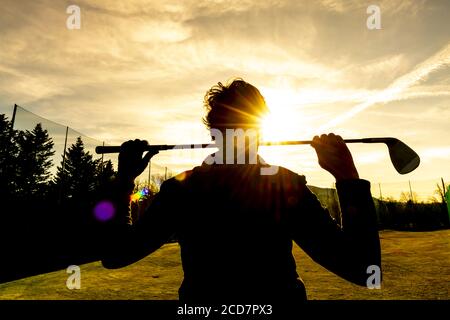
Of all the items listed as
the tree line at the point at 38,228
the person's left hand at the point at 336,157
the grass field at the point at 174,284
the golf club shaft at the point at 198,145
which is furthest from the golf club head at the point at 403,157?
the tree line at the point at 38,228

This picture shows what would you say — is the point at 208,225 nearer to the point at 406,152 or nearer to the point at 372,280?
the point at 372,280

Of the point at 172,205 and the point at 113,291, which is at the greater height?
the point at 172,205

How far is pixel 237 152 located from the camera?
4.11ft

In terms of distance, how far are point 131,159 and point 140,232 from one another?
1.11ft

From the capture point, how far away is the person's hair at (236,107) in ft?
4.33

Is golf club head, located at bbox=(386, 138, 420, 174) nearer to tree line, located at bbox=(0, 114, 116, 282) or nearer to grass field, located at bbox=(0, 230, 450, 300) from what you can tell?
grass field, located at bbox=(0, 230, 450, 300)

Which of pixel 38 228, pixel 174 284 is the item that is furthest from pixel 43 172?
pixel 174 284

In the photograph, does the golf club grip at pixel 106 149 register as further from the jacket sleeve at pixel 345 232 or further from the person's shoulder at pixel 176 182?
the jacket sleeve at pixel 345 232

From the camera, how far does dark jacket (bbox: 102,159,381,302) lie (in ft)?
3.43

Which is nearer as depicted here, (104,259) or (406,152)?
(104,259)

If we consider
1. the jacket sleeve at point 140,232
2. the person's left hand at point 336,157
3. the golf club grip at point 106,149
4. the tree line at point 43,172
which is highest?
the tree line at point 43,172

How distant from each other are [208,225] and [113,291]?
16.3 feet

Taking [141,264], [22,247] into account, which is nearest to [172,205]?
[141,264]

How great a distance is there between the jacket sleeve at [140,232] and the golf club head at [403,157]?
4.71 ft
